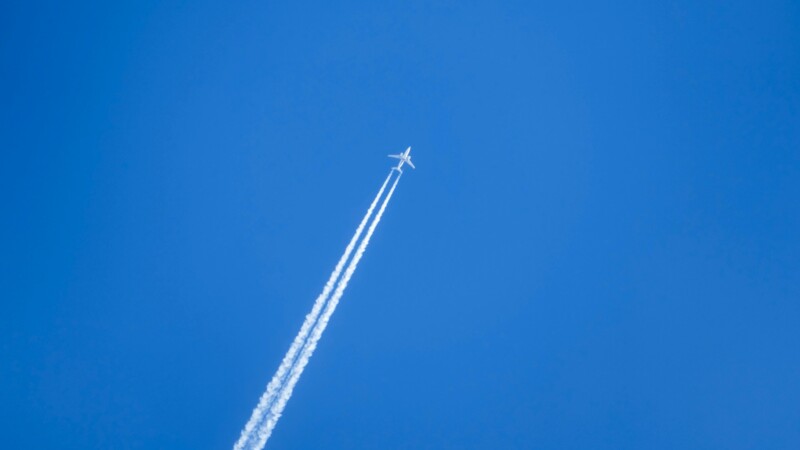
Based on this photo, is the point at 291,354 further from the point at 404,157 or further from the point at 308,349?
the point at 404,157

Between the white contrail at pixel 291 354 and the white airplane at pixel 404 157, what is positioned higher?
the white airplane at pixel 404 157

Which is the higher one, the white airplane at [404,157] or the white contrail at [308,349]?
the white airplane at [404,157]

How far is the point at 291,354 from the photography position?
30.4 metres

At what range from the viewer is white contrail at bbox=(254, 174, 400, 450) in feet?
92.2

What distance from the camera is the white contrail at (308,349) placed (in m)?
28.1

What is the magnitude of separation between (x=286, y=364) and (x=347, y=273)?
6.43 metres

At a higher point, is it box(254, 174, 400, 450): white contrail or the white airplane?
the white airplane

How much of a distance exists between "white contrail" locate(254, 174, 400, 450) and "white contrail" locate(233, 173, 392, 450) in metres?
0.29

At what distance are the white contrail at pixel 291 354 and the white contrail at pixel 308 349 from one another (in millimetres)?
294

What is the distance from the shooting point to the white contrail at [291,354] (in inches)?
1108

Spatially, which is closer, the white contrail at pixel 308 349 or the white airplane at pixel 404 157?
the white contrail at pixel 308 349

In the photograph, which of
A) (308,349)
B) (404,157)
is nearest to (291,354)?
(308,349)

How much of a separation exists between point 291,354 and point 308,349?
3.03 feet

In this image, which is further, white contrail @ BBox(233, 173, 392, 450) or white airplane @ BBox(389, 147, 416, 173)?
white airplane @ BBox(389, 147, 416, 173)
